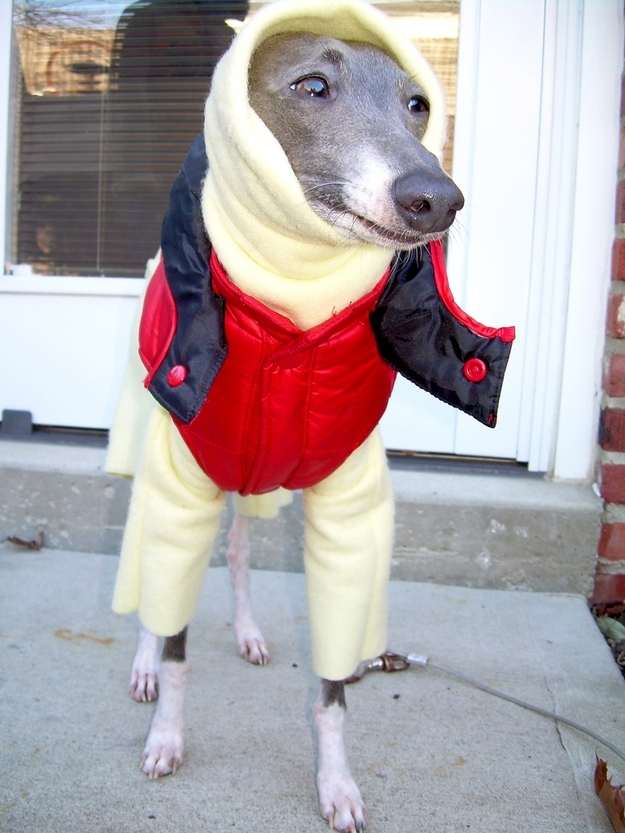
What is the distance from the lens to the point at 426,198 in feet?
3.80

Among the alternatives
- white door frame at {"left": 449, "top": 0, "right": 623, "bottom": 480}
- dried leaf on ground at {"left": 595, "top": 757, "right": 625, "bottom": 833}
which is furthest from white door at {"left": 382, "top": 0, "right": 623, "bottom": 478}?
dried leaf on ground at {"left": 595, "top": 757, "right": 625, "bottom": 833}

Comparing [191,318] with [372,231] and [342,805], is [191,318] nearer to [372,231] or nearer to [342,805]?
[372,231]

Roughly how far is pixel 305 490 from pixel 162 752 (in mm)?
713

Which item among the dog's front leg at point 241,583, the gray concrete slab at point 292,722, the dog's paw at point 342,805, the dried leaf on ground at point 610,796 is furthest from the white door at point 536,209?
the dog's paw at point 342,805

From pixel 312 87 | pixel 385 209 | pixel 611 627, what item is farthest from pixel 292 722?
pixel 312 87

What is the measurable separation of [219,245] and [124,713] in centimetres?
132

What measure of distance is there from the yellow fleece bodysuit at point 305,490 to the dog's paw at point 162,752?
0.27m

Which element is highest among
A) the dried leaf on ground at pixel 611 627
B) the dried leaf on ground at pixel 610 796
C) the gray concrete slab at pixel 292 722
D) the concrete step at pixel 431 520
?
the concrete step at pixel 431 520

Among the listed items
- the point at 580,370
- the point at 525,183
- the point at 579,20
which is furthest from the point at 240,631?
the point at 579,20

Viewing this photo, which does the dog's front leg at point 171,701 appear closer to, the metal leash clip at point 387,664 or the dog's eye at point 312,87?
the metal leash clip at point 387,664

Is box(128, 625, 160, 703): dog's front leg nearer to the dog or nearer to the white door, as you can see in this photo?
the dog

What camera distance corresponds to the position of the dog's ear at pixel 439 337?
4.84 feet

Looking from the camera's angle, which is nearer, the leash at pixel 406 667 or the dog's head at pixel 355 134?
the dog's head at pixel 355 134

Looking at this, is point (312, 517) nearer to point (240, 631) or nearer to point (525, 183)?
point (240, 631)
